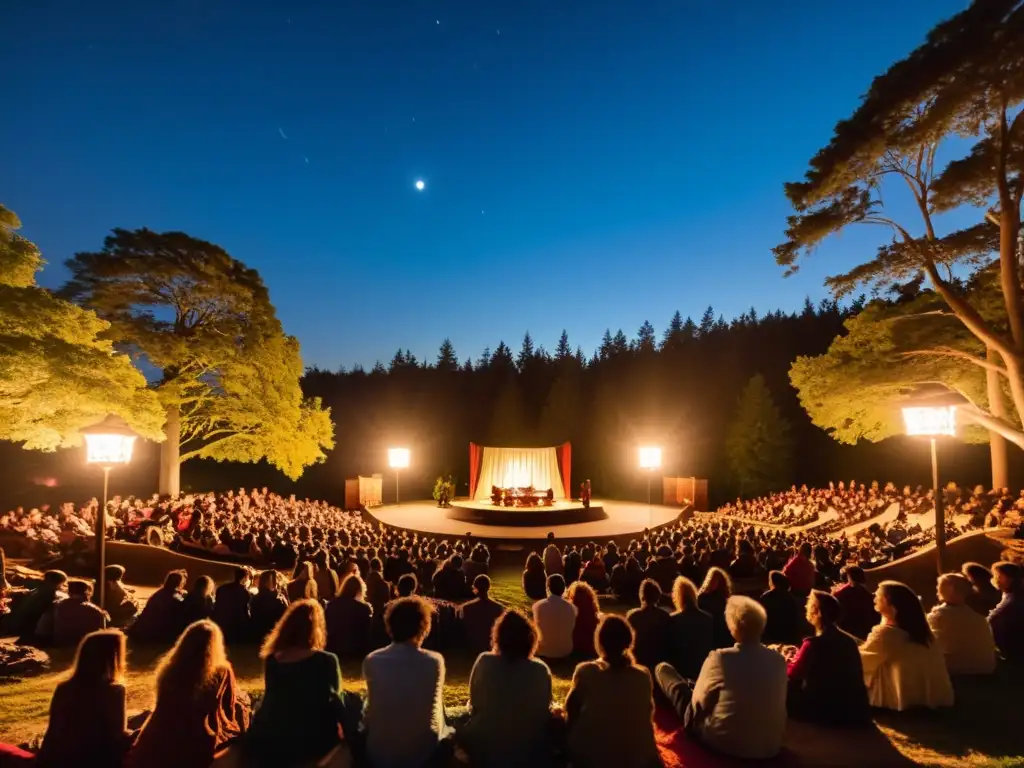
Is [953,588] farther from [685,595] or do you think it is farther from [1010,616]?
[685,595]

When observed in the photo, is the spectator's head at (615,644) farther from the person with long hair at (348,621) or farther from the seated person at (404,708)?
the person with long hair at (348,621)

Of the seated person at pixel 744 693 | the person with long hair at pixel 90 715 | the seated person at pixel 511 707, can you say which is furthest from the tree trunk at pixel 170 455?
the seated person at pixel 744 693

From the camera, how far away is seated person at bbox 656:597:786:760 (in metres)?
2.92

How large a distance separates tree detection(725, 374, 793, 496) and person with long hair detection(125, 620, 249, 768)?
83.8ft

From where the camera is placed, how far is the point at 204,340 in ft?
48.1

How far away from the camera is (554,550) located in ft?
27.2

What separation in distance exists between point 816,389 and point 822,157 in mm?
5103

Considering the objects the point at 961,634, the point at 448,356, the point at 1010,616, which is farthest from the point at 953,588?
the point at 448,356

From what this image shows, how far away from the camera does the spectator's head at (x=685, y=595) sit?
416 cm

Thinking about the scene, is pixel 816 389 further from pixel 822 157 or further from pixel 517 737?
pixel 517 737

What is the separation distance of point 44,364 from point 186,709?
824cm

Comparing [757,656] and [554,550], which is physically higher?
[757,656]

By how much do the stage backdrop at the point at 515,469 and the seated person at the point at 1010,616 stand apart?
15.4 m

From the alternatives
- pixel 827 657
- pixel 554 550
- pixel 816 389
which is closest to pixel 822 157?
pixel 816 389
